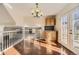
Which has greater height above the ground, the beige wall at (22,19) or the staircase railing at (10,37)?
the beige wall at (22,19)

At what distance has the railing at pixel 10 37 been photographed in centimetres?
355

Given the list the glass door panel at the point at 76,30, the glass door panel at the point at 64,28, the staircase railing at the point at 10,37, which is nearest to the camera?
the glass door panel at the point at 76,30

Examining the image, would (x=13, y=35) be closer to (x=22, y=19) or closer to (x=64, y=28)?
(x=22, y=19)

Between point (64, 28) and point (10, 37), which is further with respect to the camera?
point (10, 37)

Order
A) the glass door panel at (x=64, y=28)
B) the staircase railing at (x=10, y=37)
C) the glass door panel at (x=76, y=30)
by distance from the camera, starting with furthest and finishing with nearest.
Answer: the staircase railing at (x=10, y=37)
the glass door panel at (x=64, y=28)
the glass door panel at (x=76, y=30)

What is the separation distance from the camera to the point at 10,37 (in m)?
3.88

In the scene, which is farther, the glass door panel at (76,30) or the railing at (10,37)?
the railing at (10,37)

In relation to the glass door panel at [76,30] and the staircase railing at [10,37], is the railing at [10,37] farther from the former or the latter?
the glass door panel at [76,30]

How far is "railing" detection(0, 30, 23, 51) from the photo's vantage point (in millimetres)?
3552

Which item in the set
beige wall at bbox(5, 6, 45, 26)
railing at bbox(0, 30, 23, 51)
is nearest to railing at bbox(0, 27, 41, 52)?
railing at bbox(0, 30, 23, 51)

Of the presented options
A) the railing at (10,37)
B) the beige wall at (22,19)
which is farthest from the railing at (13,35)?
the beige wall at (22,19)

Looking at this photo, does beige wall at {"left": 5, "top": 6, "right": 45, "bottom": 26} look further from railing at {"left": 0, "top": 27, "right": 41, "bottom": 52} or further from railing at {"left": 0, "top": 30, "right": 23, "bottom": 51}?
railing at {"left": 0, "top": 30, "right": 23, "bottom": 51}

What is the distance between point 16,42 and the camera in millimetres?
3711

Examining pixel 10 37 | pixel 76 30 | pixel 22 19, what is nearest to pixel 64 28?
pixel 76 30
